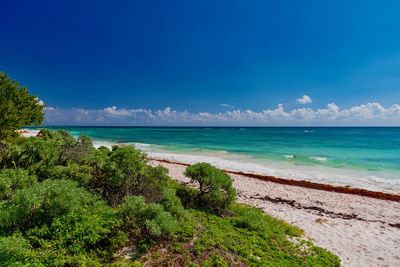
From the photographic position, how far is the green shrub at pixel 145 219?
669cm

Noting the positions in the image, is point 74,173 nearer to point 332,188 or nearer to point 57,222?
point 57,222

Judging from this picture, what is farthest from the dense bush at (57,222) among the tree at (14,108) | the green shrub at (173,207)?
the tree at (14,108)

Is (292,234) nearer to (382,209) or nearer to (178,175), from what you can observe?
(382,209)

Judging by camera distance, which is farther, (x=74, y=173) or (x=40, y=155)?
(x=40, y=155)

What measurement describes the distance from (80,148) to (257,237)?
878 centimetres

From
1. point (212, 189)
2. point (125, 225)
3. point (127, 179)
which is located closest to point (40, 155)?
point (127, 179)

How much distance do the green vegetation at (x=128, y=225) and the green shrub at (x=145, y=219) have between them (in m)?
0.02

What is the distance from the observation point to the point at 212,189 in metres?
10.3

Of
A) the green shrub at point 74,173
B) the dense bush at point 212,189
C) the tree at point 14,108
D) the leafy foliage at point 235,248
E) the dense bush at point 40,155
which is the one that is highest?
the tree at point 14,108

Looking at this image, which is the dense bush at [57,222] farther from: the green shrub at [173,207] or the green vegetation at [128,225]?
the green shrub at [173,207]

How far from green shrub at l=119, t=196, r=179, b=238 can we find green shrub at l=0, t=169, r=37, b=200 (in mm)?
3216

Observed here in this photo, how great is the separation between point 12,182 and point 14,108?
39.5 ft

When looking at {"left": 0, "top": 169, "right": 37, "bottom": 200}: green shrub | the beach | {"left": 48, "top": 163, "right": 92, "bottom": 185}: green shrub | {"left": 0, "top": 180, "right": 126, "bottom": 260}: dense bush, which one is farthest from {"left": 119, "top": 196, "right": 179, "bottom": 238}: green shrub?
the beach

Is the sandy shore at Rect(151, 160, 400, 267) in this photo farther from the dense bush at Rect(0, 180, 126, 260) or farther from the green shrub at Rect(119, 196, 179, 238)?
the dense bush at Rect(0, 180, 126, 260)
